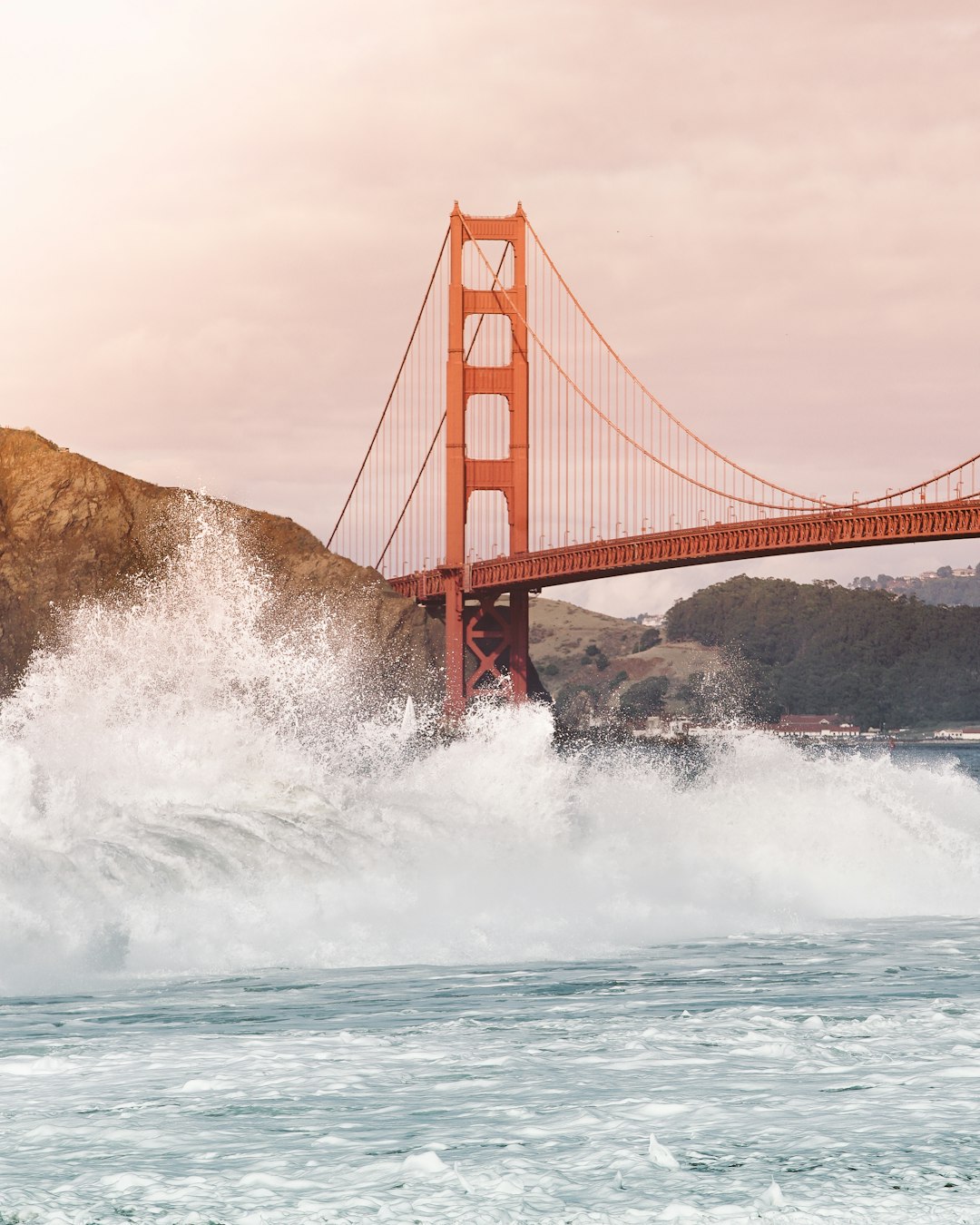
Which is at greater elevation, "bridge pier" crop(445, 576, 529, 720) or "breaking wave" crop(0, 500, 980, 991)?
"bridge pier" crop(445, 576, 529, 720)

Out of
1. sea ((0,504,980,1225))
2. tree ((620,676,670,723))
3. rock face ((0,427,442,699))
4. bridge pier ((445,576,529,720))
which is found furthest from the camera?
tree ((620,676,670,723))

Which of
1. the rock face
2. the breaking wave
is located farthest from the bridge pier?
the breaking wave

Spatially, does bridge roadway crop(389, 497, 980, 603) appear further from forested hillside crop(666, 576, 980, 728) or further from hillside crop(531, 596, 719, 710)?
hillside crop(531, 596, 719, 710)

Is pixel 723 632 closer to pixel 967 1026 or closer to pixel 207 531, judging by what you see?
pixel 207 531

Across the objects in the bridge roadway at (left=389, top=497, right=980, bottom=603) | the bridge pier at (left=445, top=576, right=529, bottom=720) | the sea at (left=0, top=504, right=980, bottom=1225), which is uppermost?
the bridge roadway at (left=389, top=497, right=980, bottom=603)

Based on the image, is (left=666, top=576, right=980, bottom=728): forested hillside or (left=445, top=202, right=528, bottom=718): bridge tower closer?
(left=445, top=202, right=528, bottom=718): bridge tower
